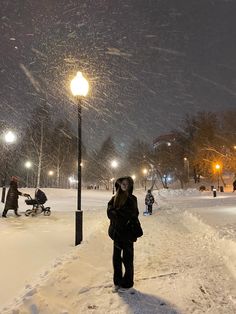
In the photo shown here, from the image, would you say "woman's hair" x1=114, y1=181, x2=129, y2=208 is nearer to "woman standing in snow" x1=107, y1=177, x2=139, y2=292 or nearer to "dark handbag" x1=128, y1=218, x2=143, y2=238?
"woman standing in snow" x1=107, y1=177, x2=139, y2=292

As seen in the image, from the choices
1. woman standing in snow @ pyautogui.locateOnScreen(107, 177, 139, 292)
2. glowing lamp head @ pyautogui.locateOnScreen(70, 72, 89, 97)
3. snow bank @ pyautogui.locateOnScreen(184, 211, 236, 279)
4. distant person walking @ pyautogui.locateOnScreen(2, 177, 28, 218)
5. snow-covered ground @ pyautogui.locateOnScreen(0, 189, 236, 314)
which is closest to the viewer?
snow-covered ground @ pyautogui.locateOnScreen(0, 189, 236, 314)

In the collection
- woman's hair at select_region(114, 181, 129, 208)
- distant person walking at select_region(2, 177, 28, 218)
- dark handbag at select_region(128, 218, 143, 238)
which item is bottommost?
Answer: dark handbag at select_region(128, 218, 143, 238)

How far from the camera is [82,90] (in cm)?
1113

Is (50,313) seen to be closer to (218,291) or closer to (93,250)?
(218,291)

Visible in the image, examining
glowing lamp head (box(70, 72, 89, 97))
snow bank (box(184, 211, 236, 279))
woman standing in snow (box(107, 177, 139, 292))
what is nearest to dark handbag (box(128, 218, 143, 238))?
woman standing in snow (box(107, 177, 139, 292))

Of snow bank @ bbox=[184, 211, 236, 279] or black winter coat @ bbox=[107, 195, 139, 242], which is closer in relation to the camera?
black winter coat @ bbox=[107, 195, 139, 242]

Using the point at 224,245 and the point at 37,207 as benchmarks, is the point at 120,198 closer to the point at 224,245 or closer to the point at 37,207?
the point at 224,245

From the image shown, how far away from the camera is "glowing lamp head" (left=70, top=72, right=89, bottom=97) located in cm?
1111

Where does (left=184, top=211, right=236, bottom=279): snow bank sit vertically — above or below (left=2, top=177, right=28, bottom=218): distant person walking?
below

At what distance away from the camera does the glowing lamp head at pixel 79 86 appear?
11109mm

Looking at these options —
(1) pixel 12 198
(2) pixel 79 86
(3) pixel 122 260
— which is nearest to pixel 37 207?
(1) pixel 12 198

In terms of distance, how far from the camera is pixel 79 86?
438 inches

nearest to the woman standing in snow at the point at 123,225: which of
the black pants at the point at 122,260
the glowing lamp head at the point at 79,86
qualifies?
the black pants at the point at 122,260

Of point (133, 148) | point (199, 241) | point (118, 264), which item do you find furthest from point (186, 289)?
point (133, 148)
